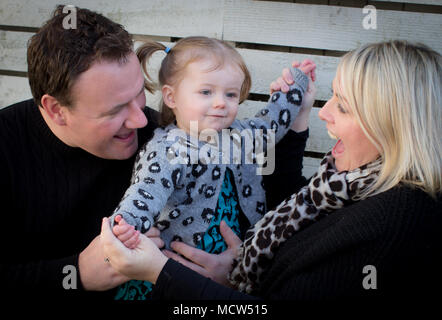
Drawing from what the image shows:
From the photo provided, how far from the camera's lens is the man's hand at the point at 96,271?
1556 mm

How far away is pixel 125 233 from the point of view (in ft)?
4.47

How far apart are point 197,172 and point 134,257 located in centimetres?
51

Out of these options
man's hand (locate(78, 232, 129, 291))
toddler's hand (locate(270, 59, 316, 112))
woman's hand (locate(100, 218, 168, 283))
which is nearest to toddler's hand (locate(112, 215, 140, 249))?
woman's hand (locate(100, 218, 168, 283))

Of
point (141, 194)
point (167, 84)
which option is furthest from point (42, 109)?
point (141, 194)

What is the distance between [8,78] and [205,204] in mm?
1765

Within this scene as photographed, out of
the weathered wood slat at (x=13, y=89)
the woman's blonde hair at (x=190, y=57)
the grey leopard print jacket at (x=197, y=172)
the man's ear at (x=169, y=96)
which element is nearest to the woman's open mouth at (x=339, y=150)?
the grey leopard print jacket at (x=197, y=172)

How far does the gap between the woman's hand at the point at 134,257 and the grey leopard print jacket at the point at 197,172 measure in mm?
75

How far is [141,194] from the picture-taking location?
152 cm

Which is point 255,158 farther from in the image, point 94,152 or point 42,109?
point 42,109

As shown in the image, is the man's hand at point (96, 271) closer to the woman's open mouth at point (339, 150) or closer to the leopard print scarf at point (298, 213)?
the leopard print scarf at point (298, 213)

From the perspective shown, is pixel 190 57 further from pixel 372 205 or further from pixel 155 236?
pixel 372 205

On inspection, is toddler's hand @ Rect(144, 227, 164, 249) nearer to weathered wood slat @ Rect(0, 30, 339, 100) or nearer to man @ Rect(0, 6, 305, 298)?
man @ Rect(0, 6, 305, 298)

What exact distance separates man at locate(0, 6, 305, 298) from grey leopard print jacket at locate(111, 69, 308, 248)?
203mm

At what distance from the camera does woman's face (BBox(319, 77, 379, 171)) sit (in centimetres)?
141
